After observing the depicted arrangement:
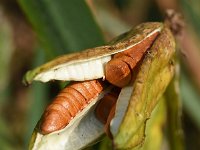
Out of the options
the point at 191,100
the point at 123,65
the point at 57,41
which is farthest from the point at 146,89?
the point at 191,100

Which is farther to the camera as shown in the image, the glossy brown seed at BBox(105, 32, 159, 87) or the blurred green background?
the blurred green background

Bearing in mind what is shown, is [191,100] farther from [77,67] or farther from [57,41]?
[77,67]

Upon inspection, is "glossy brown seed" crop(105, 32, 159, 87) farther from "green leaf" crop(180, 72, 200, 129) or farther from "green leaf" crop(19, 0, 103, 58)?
"green leaf" crop(180, 72, 200, 129)

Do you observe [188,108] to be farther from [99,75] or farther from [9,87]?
[99,75]

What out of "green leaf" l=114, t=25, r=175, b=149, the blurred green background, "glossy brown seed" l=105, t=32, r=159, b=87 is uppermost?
"glossy brown seed" l=105, t=32, r=159, b=87

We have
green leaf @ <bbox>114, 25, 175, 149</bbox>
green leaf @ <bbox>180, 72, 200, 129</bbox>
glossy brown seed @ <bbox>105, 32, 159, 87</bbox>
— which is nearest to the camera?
green leaf @ <bbox>114, 25, 175, 149</bbox>

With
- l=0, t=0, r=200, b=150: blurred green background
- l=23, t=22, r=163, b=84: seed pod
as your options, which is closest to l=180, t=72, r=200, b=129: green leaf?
l=0, t=0, r=200, b=150: blurred green background

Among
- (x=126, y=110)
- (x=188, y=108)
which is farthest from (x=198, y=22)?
(x=126, y=110)

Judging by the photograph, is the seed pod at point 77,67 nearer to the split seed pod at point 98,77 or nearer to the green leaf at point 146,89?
the split seed pod at point 98,77

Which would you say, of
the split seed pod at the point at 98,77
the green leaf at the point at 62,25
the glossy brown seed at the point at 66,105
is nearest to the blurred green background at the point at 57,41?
the green leaf at the point at 62,25
